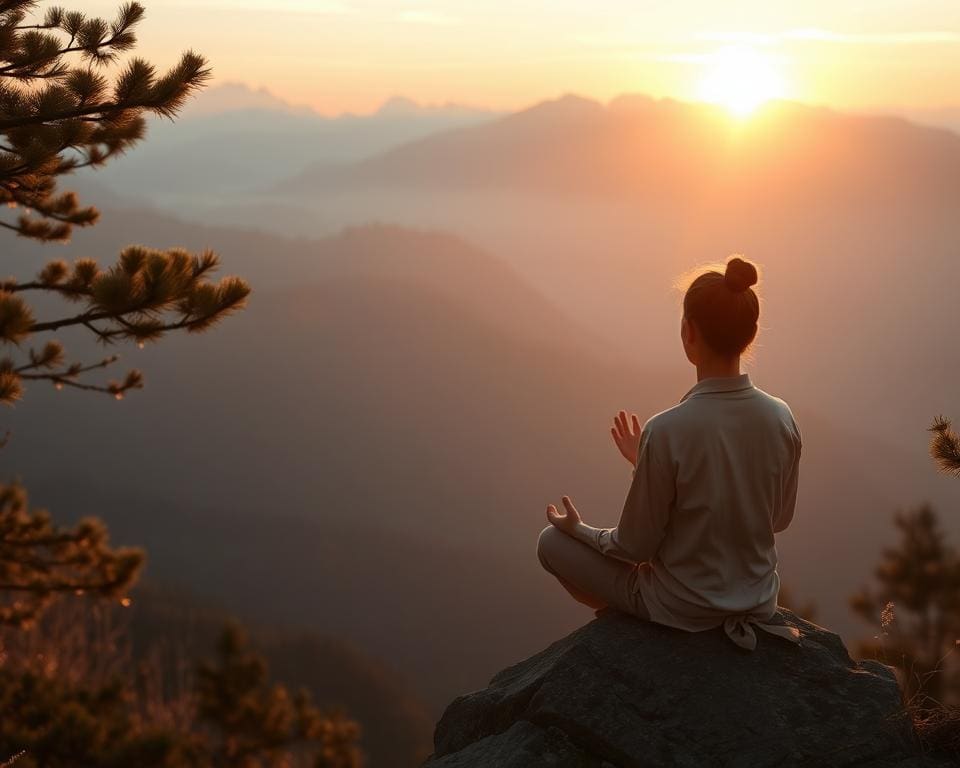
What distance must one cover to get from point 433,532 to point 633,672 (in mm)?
106206

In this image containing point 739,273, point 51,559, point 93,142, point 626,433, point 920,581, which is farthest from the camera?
point 920,581

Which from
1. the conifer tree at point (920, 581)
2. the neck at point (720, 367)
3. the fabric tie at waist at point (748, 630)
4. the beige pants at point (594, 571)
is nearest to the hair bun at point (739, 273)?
the neck at point (720, 367)

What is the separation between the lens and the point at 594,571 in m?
3.95

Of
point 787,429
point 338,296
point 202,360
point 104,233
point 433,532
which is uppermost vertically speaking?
point 104,233

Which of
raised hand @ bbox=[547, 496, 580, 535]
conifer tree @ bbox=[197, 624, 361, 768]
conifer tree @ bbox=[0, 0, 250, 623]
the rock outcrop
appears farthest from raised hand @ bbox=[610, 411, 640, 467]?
conifer tree @ bbox=[197, 624, 361, 768]

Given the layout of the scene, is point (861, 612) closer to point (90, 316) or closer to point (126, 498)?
point (90, 316)

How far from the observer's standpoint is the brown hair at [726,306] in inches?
137

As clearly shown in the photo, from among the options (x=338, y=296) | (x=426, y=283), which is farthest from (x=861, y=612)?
(x=426, y=283)

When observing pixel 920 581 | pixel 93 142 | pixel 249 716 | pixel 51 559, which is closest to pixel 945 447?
pixel 93 142

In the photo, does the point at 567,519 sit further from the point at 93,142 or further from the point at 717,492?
the point at 93,142

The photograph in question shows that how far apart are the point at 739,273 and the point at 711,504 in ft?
2.77

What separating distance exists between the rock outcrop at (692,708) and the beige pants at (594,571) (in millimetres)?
105

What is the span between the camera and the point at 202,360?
13862 cm

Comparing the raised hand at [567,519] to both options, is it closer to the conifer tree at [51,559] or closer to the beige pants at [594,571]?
the beige pants at [594,571]
